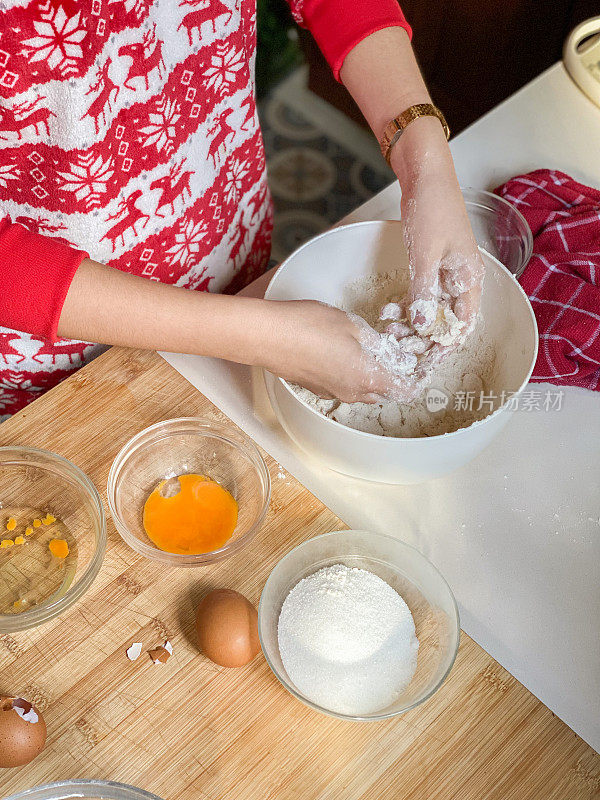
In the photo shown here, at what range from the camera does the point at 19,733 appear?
712mm

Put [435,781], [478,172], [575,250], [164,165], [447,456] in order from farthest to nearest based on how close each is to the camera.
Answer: [478,172] → [575,250] → [164,165] → [447,456] → [435,781]

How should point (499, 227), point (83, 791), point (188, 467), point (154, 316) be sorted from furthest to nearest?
1. point (499, 227)
2. point (188, 467)
3. point (154, 316)
4. point (83, 791)

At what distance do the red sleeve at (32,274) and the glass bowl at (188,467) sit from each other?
20cm

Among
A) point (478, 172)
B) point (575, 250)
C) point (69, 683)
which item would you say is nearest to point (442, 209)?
point (575, 250)

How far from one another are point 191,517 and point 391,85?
2.02 feet

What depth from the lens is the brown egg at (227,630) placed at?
0.78m

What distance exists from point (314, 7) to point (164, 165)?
0.97 ft

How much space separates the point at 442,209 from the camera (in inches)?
36.8

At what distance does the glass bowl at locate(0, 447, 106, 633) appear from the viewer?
0.80 meters

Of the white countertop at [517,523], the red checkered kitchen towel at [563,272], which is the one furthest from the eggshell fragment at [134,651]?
the red checkered kitchen towel at [563,272]

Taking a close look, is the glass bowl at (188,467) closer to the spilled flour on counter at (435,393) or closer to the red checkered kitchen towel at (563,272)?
the spilled flour on counter at (435,393)

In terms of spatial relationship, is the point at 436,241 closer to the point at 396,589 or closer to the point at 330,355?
the point at 330,355

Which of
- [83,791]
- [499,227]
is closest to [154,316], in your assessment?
[83,791]

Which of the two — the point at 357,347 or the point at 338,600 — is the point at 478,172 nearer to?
the point at 357,347
